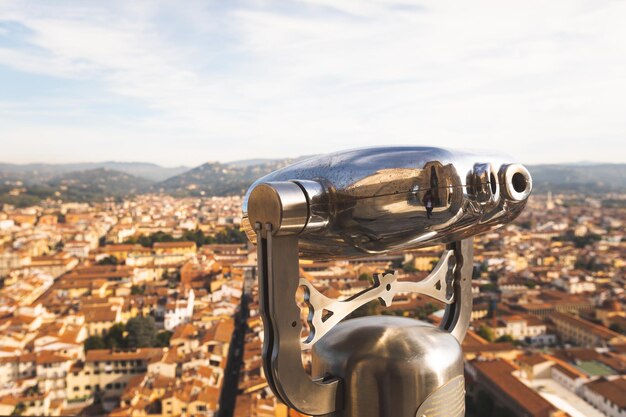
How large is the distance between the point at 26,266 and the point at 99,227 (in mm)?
5752

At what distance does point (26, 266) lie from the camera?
14.3 meters

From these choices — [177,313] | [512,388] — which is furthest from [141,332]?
[512,388]

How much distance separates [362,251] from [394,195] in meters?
0.08

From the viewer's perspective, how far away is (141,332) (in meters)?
8.94

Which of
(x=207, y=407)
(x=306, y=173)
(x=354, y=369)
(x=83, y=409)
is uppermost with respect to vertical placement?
(x=306, y=173)

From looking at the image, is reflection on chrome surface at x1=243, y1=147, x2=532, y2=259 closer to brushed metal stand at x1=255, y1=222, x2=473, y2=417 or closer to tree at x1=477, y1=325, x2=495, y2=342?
brushed metal stand at x1=255, y1=222, x2=473, y2=417

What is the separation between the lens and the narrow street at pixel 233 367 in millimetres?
6631

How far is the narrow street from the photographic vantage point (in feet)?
21.8

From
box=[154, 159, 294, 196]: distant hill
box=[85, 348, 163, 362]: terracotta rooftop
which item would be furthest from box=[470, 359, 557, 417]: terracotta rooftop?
box=[154, 159, 294, 196]: distant hill

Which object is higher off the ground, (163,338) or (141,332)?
(141,332)

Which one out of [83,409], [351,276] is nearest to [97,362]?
[83,409]

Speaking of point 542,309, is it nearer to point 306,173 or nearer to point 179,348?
point 179,348

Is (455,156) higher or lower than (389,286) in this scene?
higher

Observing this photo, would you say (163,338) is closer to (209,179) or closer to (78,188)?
(78,188)
